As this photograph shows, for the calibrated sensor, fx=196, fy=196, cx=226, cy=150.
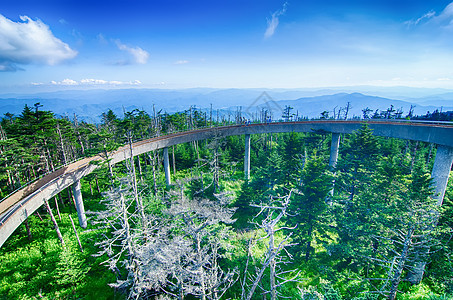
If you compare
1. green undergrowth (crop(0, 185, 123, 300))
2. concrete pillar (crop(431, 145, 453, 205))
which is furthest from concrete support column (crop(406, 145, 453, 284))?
green undergrowth (crop(0, 185, 123, 300))

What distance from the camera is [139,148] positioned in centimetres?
2919

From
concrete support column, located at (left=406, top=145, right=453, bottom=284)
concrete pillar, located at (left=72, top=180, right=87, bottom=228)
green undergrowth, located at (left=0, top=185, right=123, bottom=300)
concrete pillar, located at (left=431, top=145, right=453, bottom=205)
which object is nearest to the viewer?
green undergrowth, located at (left=0, top=185, right=123, bottom=300)

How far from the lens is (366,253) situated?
706 inches

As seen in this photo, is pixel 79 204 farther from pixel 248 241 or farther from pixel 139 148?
pixel 248 241

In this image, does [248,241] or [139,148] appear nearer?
[248,241]

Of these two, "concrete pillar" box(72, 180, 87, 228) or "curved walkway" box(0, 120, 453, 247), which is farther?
"concrete pillar" box(72, 180, 87, 228)

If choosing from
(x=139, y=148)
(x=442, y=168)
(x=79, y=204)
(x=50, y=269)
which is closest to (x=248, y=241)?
(x=50, y=269)

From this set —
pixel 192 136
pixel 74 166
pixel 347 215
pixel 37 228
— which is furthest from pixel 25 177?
pixel 347 215

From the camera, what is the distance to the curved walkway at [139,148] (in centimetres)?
1610

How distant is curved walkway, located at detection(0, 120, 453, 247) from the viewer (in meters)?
16.1

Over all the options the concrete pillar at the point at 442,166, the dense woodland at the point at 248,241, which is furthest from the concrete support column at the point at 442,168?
the dense woodland at the point at 248,241

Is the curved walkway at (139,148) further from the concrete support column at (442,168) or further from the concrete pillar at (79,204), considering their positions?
the concrete pillar at (79,204)

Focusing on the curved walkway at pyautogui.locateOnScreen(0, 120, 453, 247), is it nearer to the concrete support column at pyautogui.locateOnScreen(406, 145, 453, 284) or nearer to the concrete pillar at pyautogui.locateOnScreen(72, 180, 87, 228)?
the concrete support column at pyautogui.locateOnScreen(406, 145, 453, 284)

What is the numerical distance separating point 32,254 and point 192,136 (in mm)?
24298
